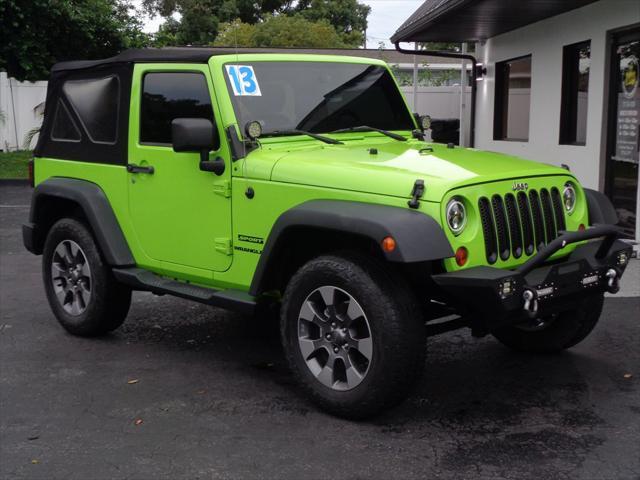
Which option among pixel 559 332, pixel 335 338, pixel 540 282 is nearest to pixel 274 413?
pixel 335 338

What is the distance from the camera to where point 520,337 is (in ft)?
18.0

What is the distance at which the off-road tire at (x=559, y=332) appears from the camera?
5.12 m

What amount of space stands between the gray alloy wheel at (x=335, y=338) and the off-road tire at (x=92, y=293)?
6.30 ft

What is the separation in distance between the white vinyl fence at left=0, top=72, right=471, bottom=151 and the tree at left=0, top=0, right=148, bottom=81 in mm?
815

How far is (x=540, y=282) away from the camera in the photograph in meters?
4.15

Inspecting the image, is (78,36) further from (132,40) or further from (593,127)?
(593,127)

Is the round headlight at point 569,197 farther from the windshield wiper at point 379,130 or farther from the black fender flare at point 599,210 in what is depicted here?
the windshield wiper at point 379,130

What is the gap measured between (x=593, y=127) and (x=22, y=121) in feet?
55.5

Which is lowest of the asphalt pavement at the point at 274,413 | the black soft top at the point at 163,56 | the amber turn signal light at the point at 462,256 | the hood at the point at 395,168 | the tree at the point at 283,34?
the asphalt pavement at the point at 274,413

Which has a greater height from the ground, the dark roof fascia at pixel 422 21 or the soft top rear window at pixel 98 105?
the dark roof fascia at pixel 422 21

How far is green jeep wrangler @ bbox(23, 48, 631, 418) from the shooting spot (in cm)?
413

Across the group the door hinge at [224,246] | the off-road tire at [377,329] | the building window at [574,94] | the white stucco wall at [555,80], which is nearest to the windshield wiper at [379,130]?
the door hinge at [224,246]

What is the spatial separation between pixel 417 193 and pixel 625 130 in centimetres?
645

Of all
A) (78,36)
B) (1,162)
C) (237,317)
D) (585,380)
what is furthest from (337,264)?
(78,36)
